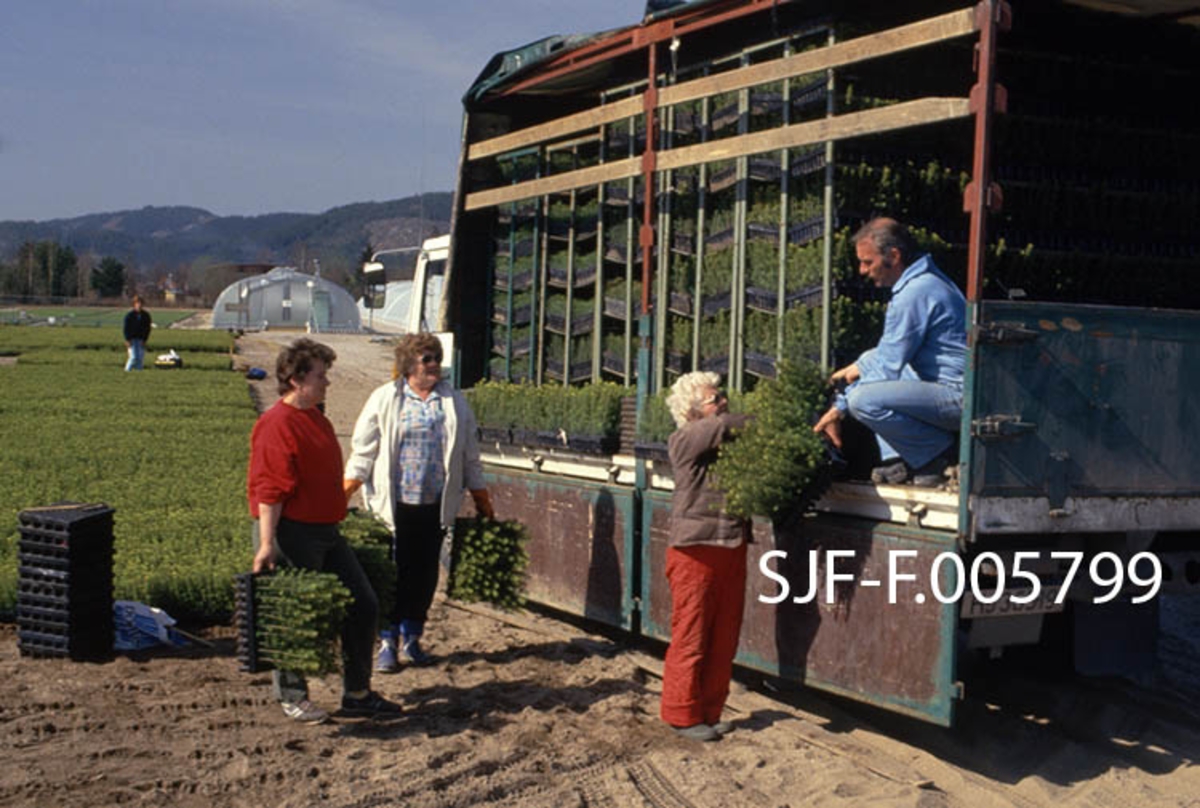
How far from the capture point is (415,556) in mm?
8312

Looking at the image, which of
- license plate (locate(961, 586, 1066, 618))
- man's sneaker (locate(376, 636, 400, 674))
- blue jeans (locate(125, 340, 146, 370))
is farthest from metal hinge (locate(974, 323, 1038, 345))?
blue jeans (locate(125, 340, 146, 370))

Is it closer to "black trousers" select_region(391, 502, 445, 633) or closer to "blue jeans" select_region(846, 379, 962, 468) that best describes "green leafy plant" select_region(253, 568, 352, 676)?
"black trousers" select_region(391, 502, 445, 633)

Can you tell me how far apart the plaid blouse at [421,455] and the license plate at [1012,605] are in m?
3.32

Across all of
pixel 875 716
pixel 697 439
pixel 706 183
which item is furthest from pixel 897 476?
pixel 706 183

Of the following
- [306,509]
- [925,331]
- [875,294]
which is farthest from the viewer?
[875,294]

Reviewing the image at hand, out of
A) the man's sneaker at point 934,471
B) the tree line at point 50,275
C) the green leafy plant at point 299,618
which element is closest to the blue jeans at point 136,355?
the green leafy plant at point 299,618

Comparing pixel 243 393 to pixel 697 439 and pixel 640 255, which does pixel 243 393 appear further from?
pixel 697 439

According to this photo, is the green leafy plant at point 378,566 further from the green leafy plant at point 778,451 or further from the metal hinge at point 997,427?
the metal hinge at point 997,427

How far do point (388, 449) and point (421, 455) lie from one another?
0.66ft

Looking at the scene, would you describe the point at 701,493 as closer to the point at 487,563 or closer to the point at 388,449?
the point at 487,563

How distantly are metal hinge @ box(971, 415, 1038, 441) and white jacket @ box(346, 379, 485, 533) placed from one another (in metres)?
3.32

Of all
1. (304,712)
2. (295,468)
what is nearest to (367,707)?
(304,712)

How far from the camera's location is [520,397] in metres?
10.4

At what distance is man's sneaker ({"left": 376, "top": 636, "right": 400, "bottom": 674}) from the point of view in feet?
26.6
